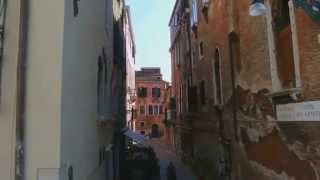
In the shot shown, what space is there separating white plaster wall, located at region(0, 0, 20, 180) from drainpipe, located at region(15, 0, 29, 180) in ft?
Result: 0.20

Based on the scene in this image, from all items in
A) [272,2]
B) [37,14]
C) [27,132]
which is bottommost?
[27,132]

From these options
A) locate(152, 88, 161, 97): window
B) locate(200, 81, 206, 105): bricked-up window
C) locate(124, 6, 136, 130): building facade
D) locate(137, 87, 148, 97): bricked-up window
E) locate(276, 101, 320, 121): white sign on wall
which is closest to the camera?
locate(276, 101, 320, 121): white sign on wall

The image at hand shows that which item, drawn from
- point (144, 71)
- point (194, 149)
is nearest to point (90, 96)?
point (194, 149)

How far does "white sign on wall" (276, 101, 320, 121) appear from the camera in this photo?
691 cm

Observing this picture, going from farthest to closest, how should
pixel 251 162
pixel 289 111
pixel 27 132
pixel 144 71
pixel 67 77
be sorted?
pixel 144 71 → pixel 251 162 → pixel 289 111 → pixel 67 77 → pixel 27 132

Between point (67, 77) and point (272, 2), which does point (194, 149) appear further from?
point (67, 77)

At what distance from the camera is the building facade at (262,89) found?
7.29 metres

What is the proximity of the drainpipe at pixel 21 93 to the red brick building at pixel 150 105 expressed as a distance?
179 ft

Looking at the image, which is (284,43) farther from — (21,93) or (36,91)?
(21,93)

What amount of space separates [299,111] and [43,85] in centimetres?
464

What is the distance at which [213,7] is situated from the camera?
1540 cm

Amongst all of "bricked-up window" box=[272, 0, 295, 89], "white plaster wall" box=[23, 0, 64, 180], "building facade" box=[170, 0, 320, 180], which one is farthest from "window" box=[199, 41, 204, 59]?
"white plaster wall" box=[23, 0, 64, 180]

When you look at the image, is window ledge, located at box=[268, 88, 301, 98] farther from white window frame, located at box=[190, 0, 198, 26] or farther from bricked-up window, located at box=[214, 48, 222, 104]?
white window frame, located at box=[190, 0, 198, 26]

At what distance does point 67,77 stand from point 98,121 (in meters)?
4.27
